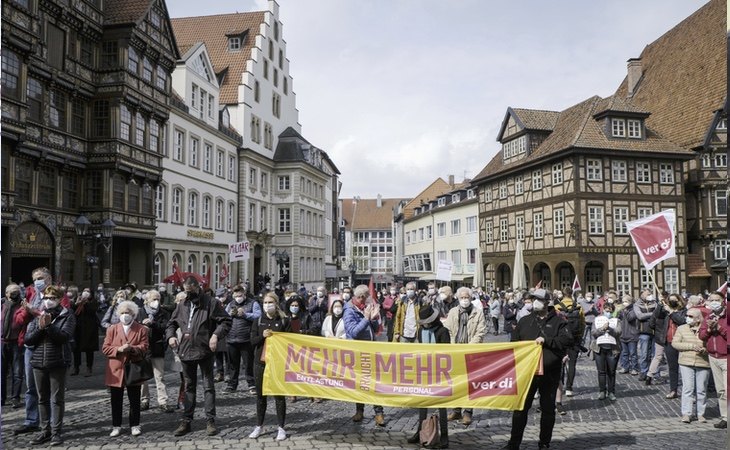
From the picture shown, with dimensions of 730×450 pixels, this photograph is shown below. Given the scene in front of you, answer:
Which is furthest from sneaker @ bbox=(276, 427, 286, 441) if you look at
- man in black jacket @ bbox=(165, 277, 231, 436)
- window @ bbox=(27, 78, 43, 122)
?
window @ bbox=(27, 78, 43, 122)

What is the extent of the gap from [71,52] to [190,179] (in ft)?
38.6

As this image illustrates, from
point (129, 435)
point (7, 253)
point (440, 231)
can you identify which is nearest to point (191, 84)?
point (7, 253)

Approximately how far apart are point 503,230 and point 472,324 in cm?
A: 3794

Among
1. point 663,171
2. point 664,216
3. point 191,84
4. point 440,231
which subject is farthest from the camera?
point 440,231

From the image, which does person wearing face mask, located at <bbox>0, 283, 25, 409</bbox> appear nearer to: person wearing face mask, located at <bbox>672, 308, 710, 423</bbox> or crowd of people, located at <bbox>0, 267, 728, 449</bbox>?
crowd of people, located at <bbox>0, 267, 728, 449</bbox>

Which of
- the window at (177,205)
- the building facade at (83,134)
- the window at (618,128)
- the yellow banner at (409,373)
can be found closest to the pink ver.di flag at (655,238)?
the yellow banner at (409,373)

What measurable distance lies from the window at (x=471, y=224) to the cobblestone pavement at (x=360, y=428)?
4383cm

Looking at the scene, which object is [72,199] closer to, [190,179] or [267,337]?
[190,179]

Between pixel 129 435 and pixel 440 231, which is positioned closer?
pixel 129 435

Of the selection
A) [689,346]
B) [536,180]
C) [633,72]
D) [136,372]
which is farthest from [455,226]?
[136,372]

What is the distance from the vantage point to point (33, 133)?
74.0 ft

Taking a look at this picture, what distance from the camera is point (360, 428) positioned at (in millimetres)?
8914

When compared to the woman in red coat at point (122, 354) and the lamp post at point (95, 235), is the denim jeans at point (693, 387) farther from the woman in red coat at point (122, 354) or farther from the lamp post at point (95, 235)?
the lamp post at point (95, 235)

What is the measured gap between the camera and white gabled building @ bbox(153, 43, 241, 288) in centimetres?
3309
